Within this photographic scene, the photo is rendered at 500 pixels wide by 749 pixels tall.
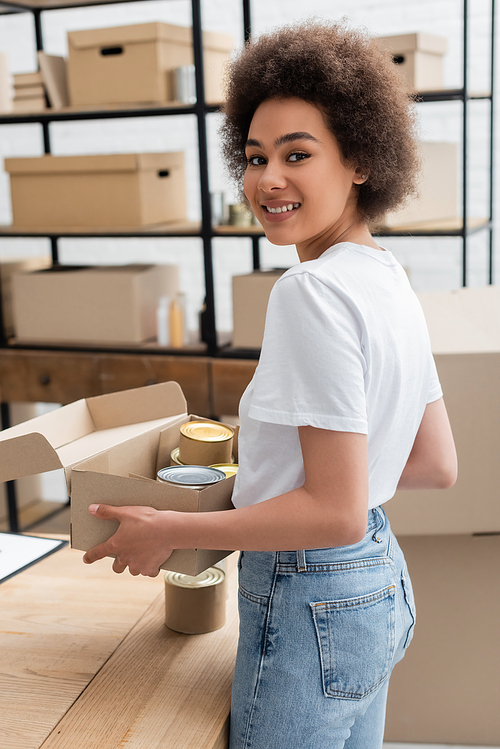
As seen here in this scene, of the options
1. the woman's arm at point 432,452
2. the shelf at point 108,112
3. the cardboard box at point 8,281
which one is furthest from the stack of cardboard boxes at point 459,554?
the cardboard box at point 8,281

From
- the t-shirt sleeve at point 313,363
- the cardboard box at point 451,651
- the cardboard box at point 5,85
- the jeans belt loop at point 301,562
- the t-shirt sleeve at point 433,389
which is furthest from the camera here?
the cardboard box at point 5,85

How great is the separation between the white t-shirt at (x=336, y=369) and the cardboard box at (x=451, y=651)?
0.63 metres

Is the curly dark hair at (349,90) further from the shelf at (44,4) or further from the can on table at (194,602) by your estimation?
the shelf at (44,4)

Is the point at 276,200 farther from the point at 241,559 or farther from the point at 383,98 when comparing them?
the point at 241,559

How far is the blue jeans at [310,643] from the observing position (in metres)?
0.77

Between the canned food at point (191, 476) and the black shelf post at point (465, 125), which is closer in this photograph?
the canned food at point (191, 476)

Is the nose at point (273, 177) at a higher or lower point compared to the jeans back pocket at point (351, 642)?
higher

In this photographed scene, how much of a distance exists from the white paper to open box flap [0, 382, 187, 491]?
0.81 feet

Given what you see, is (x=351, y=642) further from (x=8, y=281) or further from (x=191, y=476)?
(x=8, y=281)

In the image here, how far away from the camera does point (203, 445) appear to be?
96 centimetres

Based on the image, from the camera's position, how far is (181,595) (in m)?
0.99

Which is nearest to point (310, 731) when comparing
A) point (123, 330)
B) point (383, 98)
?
point (383, 98)

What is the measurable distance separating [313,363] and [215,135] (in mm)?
2719

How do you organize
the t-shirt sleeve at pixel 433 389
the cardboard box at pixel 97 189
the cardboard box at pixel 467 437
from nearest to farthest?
1. the t-shirt sleeve at pixel 433 389
2. the cardboard box at pixel 467 437
3. the cardboard box at pixel 97 189
